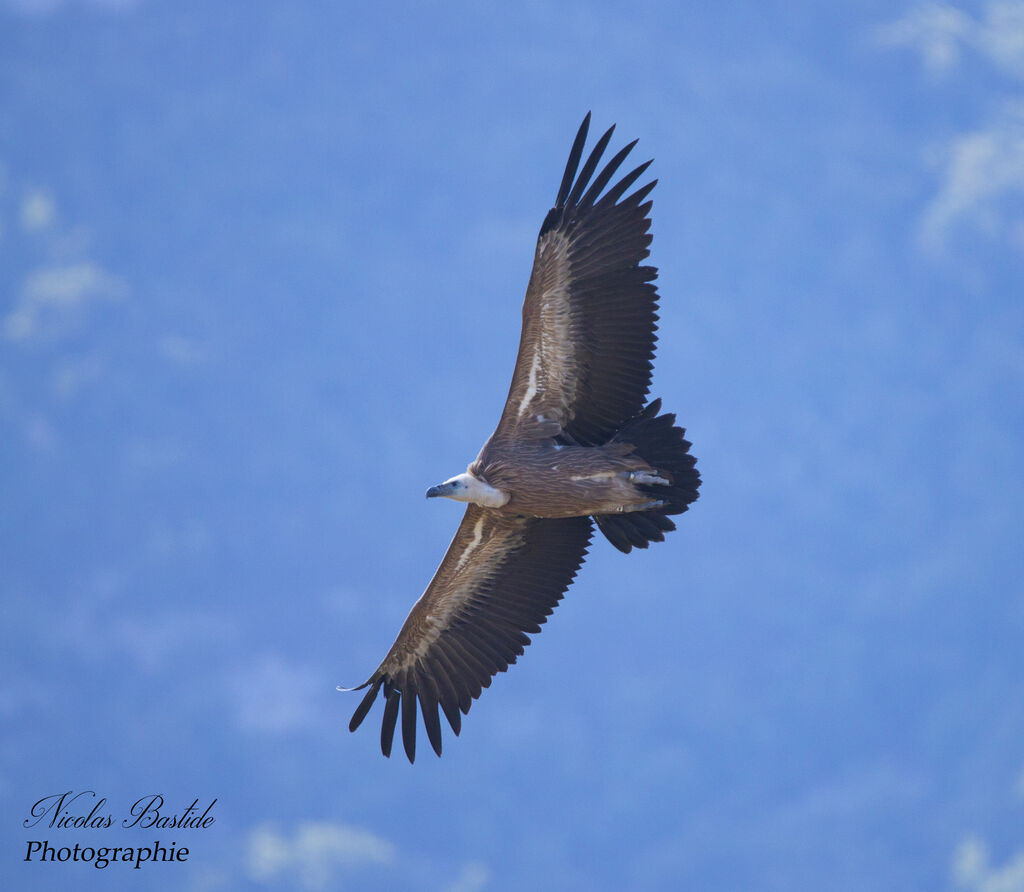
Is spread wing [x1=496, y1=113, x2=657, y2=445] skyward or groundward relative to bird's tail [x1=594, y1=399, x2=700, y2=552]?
skyward

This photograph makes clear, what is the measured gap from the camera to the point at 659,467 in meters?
12.1

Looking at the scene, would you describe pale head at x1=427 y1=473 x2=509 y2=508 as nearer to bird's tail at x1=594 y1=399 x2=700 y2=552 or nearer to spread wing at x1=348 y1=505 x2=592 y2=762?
spread wing at x1=348 y1=505 x2=592 y2=762

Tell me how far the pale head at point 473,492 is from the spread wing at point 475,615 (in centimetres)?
62

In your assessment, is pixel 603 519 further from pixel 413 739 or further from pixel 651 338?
pixel 413 739

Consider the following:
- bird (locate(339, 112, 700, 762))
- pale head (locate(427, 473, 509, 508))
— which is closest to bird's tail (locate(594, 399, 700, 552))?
bird (locate(339, 112, 700, 762))

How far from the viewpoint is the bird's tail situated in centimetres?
1210

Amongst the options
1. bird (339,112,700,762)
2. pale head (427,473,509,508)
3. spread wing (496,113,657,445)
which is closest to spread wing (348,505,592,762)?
bird (339,112,700,762)

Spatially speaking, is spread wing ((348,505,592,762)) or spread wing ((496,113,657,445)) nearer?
spread wing ((496,113,657,445))

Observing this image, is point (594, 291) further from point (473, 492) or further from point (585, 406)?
point (473, 492)

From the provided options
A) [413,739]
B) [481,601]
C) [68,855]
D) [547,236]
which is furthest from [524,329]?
[68,855]

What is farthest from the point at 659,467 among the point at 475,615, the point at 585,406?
the point at 475,615

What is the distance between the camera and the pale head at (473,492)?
39.8ft

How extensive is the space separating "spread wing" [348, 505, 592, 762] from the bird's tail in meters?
0.65

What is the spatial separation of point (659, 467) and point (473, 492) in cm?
137
